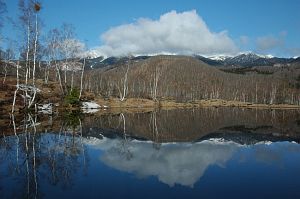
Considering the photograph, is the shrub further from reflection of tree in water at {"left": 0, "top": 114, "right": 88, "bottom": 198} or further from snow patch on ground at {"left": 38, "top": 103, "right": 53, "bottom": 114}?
reflection of tree in water at {"left": 0, "top": 114, "right": 88, "bottom": 198}

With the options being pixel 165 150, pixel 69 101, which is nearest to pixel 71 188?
pixel 165 150

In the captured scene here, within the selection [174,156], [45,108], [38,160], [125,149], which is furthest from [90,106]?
[38,160]

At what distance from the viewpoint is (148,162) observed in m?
20.4

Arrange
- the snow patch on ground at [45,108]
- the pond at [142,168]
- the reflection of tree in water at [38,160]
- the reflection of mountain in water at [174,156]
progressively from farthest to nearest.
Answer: the snow patch on ground at [45,108] < the reflection of mountain in water at [174,156] < the reflection of tree in water at [38,160] < the pond at [142,168]

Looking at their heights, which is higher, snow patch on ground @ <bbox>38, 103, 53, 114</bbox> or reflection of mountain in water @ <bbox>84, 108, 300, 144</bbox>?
snow patch on ground @ <bbox>38, 103, 53, 114</bbox>

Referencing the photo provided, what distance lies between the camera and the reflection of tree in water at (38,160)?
15008 millimetres

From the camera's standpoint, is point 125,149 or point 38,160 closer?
point 38,160

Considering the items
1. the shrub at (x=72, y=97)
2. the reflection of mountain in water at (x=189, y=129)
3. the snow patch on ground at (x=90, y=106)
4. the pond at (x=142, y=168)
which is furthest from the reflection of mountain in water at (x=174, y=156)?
the snow patch on ground at (x=90, y=106)

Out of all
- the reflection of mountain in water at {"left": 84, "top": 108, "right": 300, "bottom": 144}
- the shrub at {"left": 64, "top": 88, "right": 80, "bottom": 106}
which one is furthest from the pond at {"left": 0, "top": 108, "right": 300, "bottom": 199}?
the shrub at {"left": 64, "top": 88, "right": 80, "bottom": 106}

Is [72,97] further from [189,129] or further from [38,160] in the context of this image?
[38,160]

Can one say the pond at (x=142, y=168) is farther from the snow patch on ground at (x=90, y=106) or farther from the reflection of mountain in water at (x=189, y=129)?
the snow patch on ground at (x=90, y=106)

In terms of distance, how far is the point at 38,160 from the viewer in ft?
64.4

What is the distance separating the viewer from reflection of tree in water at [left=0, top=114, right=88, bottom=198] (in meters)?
15.0

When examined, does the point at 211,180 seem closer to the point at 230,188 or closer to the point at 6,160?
the point at 230,188
